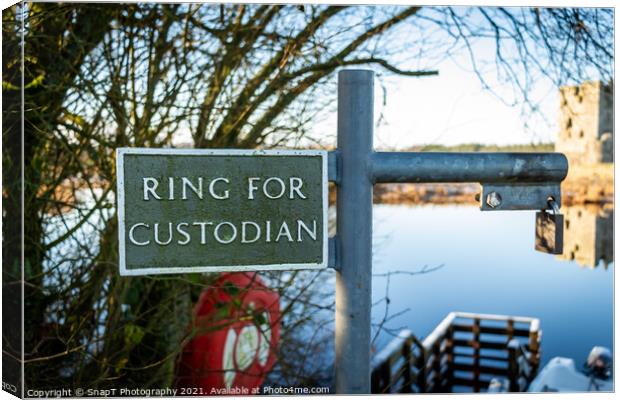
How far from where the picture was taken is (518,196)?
1.03m

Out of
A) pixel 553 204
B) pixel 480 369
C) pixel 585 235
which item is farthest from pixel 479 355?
pixel 553 204

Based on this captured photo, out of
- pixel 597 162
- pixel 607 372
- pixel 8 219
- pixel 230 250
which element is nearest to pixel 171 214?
pixel 230 250

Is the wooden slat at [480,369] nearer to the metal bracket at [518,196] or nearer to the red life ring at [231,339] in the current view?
the red life ring at [231,339]

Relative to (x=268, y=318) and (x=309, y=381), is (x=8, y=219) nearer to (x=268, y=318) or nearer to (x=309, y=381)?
(x=268, y=318)

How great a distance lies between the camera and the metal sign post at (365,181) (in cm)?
99

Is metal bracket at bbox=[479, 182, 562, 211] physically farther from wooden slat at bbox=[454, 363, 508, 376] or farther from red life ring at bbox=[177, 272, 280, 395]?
wooden slat at bbox=[454, 363, 508, 376]

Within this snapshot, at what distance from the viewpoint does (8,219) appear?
201cm

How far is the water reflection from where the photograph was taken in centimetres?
306

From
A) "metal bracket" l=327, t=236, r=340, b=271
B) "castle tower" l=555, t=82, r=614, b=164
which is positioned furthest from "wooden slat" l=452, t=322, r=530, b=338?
"metal bracket" l=327, t=236, r=340, b=271

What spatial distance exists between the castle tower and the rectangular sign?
1.90 meters

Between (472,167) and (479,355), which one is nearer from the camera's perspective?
(472,167)

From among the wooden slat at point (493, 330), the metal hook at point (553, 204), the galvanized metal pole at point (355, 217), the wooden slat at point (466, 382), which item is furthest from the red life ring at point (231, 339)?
the wooden slat at point (466, 382)

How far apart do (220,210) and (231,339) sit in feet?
5.49

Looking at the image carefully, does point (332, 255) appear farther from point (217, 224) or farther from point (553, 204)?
point (553, 204)
